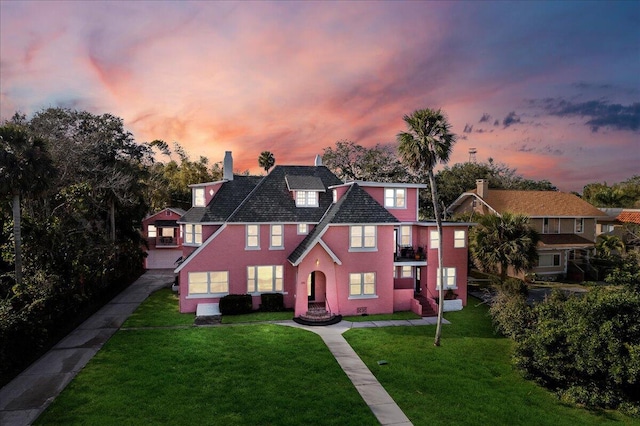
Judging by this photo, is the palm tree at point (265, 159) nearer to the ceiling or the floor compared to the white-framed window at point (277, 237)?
nearer to the ceiling

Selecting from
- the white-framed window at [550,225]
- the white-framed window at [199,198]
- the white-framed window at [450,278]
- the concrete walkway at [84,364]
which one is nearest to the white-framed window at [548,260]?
the white-framed window at [550,225]

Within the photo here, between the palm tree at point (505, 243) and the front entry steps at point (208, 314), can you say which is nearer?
the front entry steps at point (208, 314)

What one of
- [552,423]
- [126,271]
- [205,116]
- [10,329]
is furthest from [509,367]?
[126,271]

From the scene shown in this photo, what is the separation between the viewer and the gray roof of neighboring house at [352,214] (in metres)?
24.3

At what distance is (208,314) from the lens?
2366 centimetres

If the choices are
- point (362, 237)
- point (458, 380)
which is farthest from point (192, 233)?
point (458, 380)

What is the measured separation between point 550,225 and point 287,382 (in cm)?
3473

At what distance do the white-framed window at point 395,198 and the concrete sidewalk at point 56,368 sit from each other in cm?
1942

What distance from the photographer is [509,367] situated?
664 inches

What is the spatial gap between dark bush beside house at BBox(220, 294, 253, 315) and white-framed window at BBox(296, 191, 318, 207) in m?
7.78

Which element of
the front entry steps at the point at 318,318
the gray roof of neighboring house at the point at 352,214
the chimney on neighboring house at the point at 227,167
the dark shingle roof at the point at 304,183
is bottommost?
the front entry steps at the point at 318,318

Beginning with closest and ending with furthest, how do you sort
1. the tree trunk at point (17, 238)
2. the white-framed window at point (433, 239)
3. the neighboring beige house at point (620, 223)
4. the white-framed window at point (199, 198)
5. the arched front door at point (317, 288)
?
the tree trunk at point (17, 238) < the arched front door at point (317, 288) < the white-framed window at point (433, 239) < the white-framed window at point (199, 198) < the neighboring beige house at point (620, 223)

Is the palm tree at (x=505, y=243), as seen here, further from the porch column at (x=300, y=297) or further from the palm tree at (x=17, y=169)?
the palm tree at (x=17, y=169)

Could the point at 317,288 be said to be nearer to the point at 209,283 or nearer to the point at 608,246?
the point at 209,283
